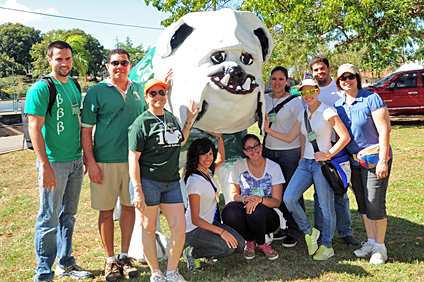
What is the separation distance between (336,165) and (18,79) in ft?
97.8

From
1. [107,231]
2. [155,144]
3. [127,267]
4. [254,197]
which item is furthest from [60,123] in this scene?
[254,197]

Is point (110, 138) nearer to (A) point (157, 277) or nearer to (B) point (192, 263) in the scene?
(A) point (157, 277)

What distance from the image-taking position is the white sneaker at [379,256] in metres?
3.10

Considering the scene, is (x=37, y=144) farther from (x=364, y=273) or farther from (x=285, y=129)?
(x=364, y=273)

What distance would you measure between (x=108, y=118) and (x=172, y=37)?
86cm

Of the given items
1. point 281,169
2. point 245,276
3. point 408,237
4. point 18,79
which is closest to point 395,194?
point 408,237

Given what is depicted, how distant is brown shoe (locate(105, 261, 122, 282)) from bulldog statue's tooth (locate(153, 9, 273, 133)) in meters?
1.31

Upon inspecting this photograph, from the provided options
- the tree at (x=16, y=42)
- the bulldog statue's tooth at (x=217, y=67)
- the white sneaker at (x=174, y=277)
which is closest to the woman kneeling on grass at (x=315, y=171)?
the bulldog statue's tooth at (x=217, y=67)

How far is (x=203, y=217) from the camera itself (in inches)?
122

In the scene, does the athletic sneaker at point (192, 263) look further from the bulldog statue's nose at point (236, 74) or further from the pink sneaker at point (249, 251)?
the bulldog statue's nose at point (236, 74)

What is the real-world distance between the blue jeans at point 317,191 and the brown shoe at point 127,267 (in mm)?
1446

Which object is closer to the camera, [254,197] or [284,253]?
[254,197]

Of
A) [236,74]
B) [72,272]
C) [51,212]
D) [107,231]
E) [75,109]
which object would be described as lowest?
[72,272]

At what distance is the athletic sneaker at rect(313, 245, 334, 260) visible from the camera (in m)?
3.25
